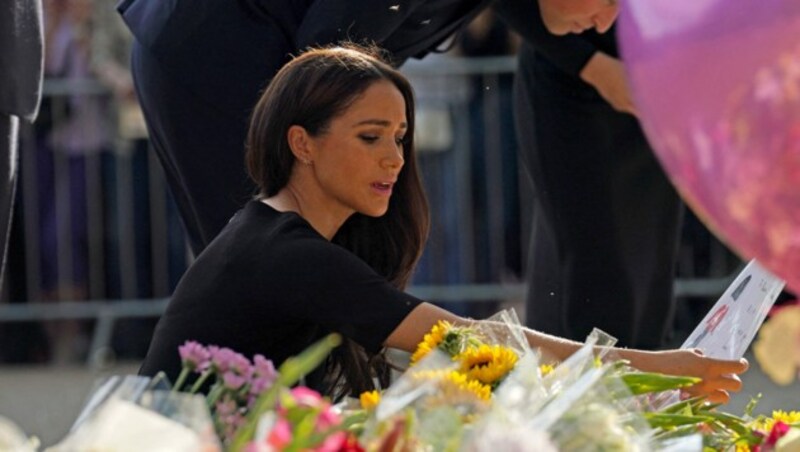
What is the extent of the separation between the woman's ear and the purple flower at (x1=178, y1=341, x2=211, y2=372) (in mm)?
1017

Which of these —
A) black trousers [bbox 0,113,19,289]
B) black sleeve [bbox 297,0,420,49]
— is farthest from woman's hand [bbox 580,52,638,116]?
black trousers [bbox 0,113,19,289]

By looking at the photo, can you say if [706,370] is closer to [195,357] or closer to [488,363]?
[488,363]

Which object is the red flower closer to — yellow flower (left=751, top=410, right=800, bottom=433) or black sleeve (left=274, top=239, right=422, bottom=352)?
yellow flower (left=751, top=410, right=800, bottom=433)

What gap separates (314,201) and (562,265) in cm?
136

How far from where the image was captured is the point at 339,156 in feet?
10.9

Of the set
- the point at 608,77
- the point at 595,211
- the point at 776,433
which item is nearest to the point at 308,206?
the point at 776,433

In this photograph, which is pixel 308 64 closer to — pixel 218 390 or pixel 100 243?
pixel 218 390

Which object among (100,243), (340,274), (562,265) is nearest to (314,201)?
(340,274)

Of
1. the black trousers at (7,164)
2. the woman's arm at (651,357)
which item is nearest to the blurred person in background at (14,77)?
the black trousers at (7,164)

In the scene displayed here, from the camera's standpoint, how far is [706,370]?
9.29 feet

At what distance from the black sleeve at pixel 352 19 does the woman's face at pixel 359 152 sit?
1.06ft

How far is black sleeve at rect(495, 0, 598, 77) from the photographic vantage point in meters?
4.31

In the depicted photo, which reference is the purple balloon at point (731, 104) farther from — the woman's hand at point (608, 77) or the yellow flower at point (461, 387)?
the woman's hand at point (608, 77)

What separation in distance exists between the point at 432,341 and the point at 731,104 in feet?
3.04
